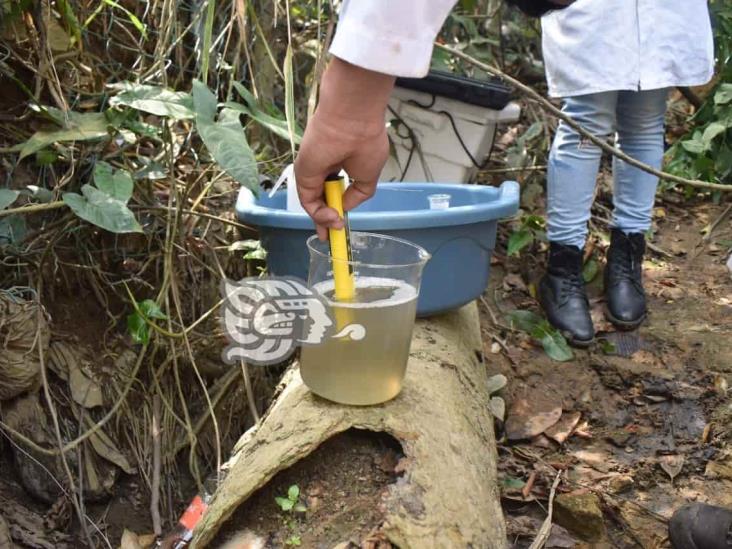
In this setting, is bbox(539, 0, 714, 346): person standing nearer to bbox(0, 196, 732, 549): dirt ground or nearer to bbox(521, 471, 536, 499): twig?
bbox(0, 196, 732, 549): dirt ground

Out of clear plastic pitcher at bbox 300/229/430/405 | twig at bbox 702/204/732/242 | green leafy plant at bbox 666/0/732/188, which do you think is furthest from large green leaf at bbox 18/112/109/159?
green leafy plant at bbox 666/0/732/188

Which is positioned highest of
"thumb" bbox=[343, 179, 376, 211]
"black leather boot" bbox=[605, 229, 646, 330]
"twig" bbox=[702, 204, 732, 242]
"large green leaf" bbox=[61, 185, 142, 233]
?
"thumb" bbox=[343, 179, 376, 211]

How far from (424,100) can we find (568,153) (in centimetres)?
62

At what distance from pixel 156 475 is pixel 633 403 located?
118cm

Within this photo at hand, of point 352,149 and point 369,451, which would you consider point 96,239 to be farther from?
point 352,149

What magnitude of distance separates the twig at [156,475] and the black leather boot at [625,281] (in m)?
1.32

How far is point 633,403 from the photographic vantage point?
2080mm

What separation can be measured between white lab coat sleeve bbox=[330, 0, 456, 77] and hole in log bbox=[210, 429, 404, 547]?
0.55m

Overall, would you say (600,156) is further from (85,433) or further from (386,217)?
(85,433)

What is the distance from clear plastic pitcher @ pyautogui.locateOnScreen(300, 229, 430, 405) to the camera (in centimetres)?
113

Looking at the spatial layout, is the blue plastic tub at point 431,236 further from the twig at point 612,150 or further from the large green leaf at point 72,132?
the large green leaf at point 72,132

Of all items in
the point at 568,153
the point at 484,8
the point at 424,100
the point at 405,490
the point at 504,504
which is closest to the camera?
the point at 405,490

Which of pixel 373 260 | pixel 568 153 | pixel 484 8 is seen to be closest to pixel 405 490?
pixel 373 260

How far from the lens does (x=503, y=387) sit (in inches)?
81.3
